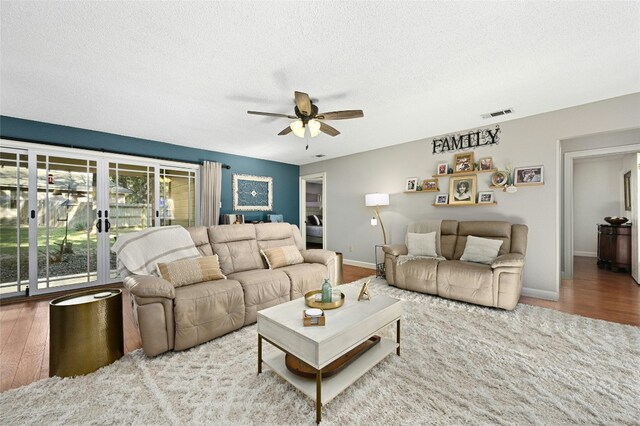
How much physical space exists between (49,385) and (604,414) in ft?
11.2

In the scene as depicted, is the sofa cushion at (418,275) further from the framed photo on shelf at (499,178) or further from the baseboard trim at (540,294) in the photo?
the framed photo on shelf at (499,178)

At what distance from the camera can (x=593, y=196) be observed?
6.01 metres

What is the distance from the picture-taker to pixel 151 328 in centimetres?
207

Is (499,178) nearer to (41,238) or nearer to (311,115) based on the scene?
(311,115)

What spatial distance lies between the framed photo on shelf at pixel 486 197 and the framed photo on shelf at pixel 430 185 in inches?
25.1

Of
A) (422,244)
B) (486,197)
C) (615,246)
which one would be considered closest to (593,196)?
(615,246)

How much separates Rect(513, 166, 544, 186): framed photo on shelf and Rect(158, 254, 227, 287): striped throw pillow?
399cm

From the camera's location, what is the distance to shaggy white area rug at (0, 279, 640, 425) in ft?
4.91

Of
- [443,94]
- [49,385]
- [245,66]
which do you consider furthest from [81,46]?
[443,94]

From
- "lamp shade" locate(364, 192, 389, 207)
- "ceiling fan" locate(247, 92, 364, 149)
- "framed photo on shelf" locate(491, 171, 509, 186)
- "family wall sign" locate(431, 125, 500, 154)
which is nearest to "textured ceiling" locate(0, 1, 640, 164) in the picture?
"ceiling fan" locate(247, 92, 364, 149)

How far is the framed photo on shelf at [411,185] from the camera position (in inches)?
183

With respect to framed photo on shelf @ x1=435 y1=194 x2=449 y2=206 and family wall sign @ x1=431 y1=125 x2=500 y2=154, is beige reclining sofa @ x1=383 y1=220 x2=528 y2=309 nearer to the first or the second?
framed photo on shelf @ x1=435 y1=194 x2=449 y2=206

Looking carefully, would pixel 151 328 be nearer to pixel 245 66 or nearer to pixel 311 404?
pixel 311 404

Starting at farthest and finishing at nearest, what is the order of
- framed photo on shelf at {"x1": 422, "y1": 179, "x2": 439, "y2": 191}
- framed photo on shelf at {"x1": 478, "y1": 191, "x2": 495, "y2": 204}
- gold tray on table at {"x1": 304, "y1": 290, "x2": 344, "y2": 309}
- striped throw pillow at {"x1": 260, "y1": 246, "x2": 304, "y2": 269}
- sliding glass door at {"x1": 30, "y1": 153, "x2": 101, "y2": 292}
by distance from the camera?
1. framed photo on shelf at {"x1": 422, "y1": 179, "x2": 439, "y2": 191}
2. framed photo on shelf at {"x1": 478, "y1": 191, "x2": 495, "y2": 204}
3. sliding glass door at {"x1": 30, "y1": 153, "x2": 101, "y2": 292}
4. striped throw pillow at {"x1": 260, "y1": 246, "x2": 304, "y2": 269}
5. gold tray on table at {"x1": 304, "y1": 290, "x2": 344, "y2": 309}
